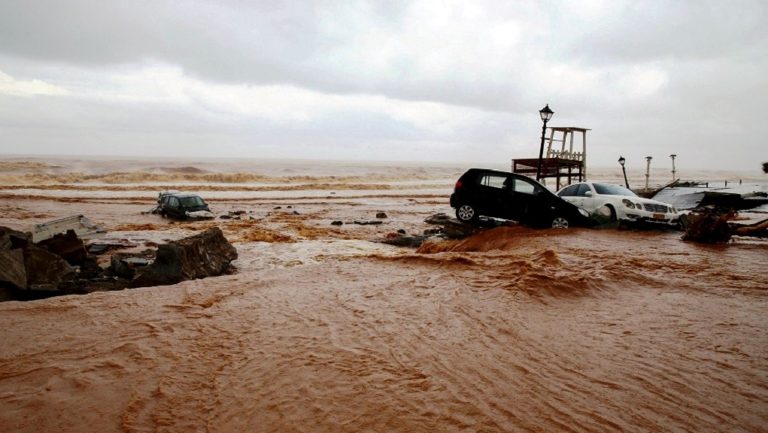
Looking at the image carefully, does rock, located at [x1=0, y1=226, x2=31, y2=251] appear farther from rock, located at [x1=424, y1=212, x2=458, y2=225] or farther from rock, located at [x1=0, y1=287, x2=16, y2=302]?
rock, located at [x1=424, y1=212, x2=458, y2=225]

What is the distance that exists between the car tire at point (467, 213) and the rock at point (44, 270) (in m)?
9.86

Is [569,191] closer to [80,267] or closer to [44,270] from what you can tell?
[80,267]

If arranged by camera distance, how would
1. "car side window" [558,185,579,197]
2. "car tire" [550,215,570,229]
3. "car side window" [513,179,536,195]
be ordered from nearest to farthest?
1. "car side window" [513,179,536,195]
2. "car tire" [550,215,570,229]
3. "car side window" [558,185,579,197]

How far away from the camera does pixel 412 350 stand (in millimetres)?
4164

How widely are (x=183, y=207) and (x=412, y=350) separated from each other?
19.0 meters

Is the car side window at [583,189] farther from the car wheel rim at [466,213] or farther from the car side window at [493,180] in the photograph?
the car wheel rim at [466,213]

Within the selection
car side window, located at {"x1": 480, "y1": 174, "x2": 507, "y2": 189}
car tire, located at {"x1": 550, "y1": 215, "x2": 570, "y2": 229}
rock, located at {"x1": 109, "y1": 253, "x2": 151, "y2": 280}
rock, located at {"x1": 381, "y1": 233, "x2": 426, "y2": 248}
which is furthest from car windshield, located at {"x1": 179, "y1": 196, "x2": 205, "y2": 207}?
car tire, located at {"x1": 550, "y1": 215, "x2": 570, "y2": 229}

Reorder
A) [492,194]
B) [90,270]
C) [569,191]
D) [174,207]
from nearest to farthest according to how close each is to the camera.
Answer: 1. [90,270]
2. [492,194]
3. [569,191]
4. [174,207]

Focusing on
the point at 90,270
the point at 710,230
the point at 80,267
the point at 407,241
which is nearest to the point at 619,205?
the point at 710,230

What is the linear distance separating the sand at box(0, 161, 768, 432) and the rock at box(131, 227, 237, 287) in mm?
791

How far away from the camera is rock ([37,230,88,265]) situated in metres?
9.49

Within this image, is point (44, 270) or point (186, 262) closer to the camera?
point (44, 270)

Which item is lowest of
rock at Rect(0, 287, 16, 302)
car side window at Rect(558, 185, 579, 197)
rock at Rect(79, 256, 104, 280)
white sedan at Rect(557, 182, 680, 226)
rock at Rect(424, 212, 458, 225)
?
rock at Rect(79, 256, 104, 280)

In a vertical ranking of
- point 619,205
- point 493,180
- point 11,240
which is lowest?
point 11,240
